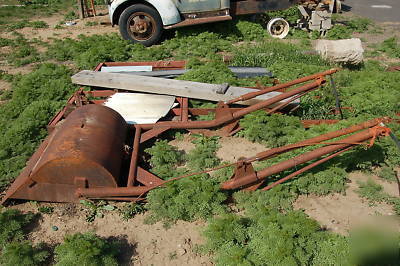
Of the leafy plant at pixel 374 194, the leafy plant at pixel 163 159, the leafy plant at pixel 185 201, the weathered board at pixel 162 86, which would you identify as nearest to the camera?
the leafy plant at pixel 185 201

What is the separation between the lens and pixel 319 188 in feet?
16.0

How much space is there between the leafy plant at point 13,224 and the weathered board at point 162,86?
11.1 ft

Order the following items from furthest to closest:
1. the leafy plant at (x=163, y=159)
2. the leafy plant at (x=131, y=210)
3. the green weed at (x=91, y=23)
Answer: the green weed at (x=91, y=23), the leafy plant at (x=163, y=159), the leafy plant at (x=131, y=210)

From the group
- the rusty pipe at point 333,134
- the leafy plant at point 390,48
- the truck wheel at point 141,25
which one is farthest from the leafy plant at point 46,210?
the leafy plant at point 390,48

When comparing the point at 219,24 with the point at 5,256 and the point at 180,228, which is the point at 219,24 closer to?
the point at 180,228

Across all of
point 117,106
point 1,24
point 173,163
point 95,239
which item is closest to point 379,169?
point 173,163

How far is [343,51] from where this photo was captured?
870 centimetres

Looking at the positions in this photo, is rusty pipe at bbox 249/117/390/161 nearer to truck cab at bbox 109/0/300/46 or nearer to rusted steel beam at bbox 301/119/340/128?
rusted steel beam at bbox 301/119/340/128

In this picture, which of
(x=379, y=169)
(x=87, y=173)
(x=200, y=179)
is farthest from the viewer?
Result: (x=379, y=169)

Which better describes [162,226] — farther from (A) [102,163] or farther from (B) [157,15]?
(B) [157,15]

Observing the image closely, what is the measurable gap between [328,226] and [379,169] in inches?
63.6

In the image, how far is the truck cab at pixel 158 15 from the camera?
10.3 metres

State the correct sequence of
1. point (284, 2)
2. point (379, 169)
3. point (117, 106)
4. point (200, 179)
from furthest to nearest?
point (284, 2), point (117, 106), point (379, 169), point (200, 179)

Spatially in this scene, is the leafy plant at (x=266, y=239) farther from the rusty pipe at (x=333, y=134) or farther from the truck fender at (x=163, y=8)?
the truck fender at (x=163, y=8)
